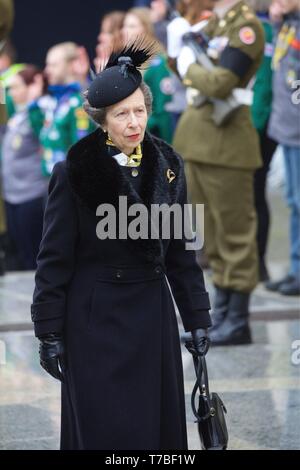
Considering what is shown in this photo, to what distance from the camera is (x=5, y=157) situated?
9633 millimetres

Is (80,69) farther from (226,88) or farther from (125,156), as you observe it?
(125,156)

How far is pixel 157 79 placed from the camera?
29.5ft

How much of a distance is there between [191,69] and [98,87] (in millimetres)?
2564

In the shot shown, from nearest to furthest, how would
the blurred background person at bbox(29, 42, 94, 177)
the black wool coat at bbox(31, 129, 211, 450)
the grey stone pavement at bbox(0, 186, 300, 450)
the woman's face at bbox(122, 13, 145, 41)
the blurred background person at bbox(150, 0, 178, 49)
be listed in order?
the black wool coat at bbox(31, 129, 211, 450) < the grey stone pavement at bbox(0, 186, 300, 450) < the woman's face at bbox(122, 13, 145, 41) < the blurred background person at bbox(29, 42, 94, 177) < the blurred background person at bbox(150, 0, 178, 49)

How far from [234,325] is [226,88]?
1359 millimetres

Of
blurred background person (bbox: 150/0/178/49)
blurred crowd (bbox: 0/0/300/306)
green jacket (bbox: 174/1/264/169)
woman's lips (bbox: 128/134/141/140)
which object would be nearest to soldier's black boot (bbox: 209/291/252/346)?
blurred crowd (bbox: 0/0/300/306)

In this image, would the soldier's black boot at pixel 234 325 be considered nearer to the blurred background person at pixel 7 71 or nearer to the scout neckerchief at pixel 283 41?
the scout neckerchief at pixel 283 41

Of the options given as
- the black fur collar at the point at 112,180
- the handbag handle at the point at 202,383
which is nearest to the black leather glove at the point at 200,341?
the handbag handle at the point at 202,383

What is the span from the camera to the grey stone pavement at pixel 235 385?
527cm

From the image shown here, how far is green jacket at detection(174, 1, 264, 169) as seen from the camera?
6465 mm

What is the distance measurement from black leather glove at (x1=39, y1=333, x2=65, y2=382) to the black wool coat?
0.03 m

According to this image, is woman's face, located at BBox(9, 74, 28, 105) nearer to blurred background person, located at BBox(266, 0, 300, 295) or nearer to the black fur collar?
blurred background person, located at BBox(266, 0, 300, 295)

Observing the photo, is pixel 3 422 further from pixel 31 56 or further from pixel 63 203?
pixel 31 56
